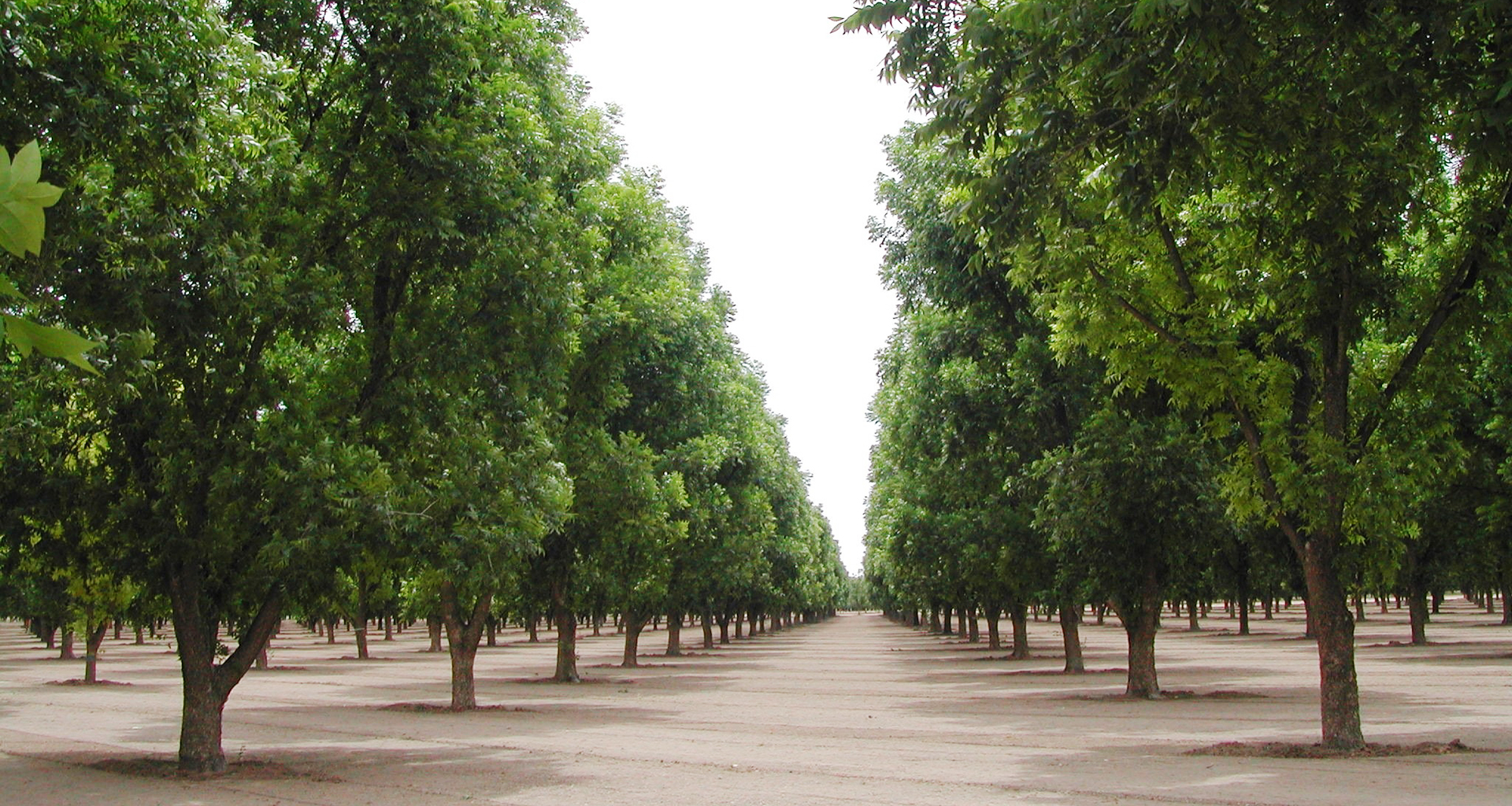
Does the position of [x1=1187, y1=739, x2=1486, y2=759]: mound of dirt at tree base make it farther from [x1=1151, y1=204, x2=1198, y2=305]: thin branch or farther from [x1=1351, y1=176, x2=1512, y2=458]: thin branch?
[x1=1151, y1=204, x2=1198, y2=305]: thin branch

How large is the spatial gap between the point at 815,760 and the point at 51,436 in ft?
32.3


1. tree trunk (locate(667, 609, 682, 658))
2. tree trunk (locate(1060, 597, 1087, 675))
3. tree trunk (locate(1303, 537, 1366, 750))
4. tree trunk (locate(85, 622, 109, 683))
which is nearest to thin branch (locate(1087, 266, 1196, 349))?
tree trunk (locate(1303, 537, 1366, 750))

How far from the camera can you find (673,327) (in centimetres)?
2767

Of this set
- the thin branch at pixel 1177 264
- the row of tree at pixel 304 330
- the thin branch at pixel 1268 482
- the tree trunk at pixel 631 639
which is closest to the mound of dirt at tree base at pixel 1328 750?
the thin branch at pixel 1268 482

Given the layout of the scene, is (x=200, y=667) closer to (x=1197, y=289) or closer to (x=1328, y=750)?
(x=1197, y=289)

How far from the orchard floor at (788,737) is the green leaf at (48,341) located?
11256 millimetres

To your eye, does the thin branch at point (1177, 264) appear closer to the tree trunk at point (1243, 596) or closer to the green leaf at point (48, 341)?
the green leaf at point (48, 341)

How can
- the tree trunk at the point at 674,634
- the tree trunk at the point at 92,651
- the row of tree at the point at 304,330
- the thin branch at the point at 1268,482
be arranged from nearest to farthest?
the row of tree at the point at 304,330 < the thin branch at the point at 1268,482 < the tree trunk at the point at 92,651 < the tree trunk at the point at 674,634

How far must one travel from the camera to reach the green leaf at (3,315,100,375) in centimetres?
157

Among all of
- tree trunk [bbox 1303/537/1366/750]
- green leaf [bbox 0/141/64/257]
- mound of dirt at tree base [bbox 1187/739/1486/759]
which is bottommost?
mound of dirt at tree base [bbox 1187/739/1486/759]

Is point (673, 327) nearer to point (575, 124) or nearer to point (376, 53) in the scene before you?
point (575, 124)

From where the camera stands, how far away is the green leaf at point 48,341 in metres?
1.57

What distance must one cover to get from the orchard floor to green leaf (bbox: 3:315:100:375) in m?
11.3

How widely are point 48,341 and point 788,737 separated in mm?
18371
